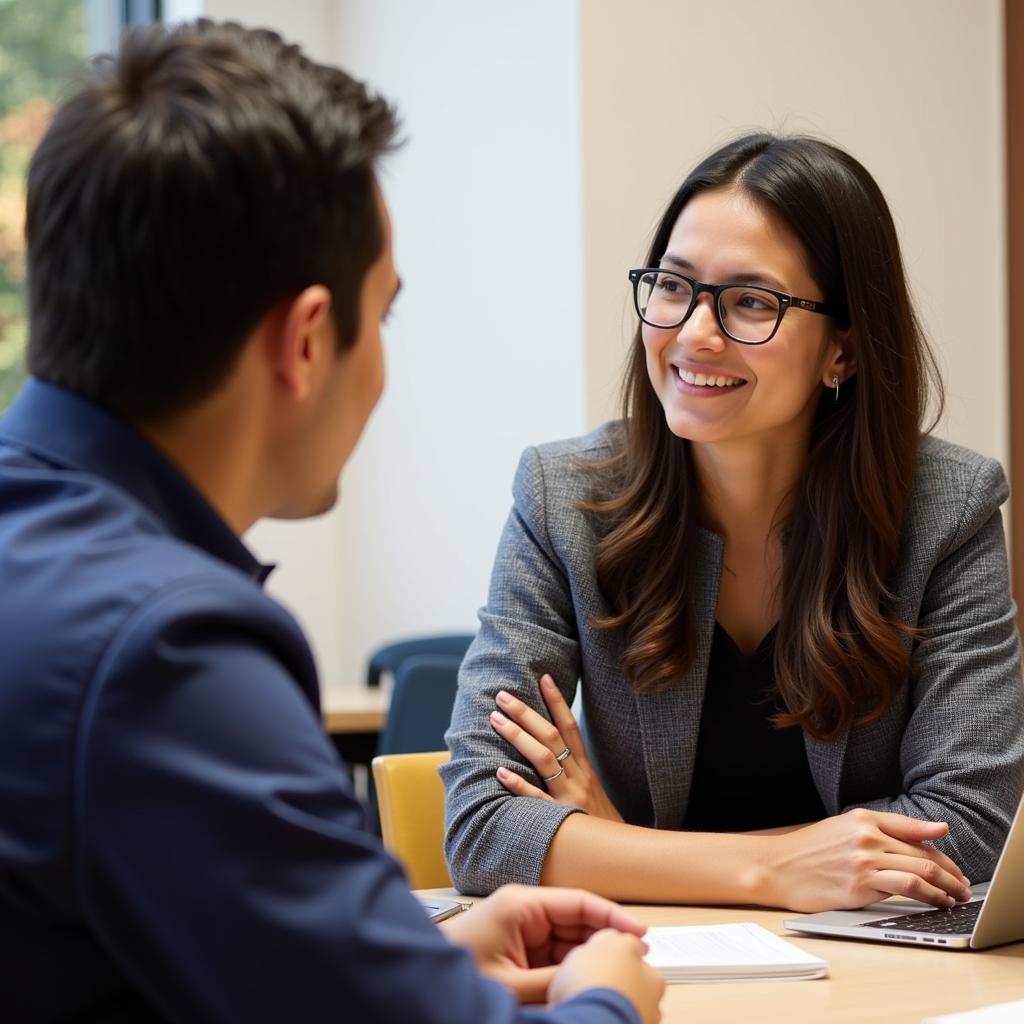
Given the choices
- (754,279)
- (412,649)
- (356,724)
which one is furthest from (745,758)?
(412,649)

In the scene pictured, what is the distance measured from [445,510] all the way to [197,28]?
3494 millimetres

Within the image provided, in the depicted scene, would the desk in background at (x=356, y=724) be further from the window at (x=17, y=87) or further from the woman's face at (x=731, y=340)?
the woman's face at (x=731, y=340)

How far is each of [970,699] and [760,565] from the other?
355 millimetres

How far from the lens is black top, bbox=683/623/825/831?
1.96 meters

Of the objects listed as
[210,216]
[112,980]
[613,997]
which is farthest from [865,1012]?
[210,216]

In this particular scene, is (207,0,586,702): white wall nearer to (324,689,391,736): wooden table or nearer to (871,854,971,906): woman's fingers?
(324,689,391,736): wooden table

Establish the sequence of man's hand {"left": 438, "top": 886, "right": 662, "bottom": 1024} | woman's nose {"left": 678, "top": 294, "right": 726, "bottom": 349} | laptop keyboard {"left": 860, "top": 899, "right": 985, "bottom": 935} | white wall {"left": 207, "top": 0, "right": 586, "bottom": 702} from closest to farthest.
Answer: man's hand {"left": 438, "top": 886, "right": 662, "bottom": 1024} → laptop keyboard {"left": 860, "top": 899, "right": 985, "bottom": 935} → woman's nose {"left": 678, "top": 294, "right": 726, "bottom": 349} → white wall {"left": 207, "top": 0, "right": 586, "bottom": 702}

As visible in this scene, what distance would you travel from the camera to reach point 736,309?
197cm

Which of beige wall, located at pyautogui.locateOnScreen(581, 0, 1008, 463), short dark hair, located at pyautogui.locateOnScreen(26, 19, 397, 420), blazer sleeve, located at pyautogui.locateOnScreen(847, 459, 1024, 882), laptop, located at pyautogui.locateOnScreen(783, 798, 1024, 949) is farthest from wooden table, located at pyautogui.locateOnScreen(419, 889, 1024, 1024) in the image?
beige wall, located at pyautogui.locateOnScreen(581, 0, 1008, 463)

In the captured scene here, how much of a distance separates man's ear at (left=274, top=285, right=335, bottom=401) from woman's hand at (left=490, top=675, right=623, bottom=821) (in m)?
0.93

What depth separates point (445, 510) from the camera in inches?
175

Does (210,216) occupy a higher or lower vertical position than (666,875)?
higher

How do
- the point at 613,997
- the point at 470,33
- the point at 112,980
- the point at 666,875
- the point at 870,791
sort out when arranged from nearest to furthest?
the point at 112,980 → the point at 613,997 → the point at 666,875 → the point at 870,791 → the point at 470,33

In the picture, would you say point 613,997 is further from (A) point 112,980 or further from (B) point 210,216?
(B) point 210,216
